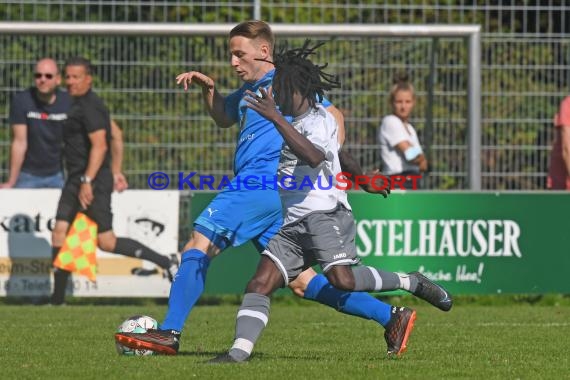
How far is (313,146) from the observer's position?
7402 mm

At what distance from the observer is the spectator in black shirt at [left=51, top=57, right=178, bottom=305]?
13312 millimetres

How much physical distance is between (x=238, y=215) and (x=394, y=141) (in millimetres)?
5766

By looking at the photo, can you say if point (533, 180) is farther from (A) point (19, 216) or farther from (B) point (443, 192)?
(A) point (19, 216)

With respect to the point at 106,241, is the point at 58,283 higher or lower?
lower

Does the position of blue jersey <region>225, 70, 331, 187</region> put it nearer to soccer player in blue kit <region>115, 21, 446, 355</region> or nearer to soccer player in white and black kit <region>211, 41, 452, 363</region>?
soccer player in blue kit <region>115, 21, 446, 355</region>

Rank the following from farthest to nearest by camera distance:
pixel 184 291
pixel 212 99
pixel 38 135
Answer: pixel 38 135 < pixel 212 99 < pixel 184 291

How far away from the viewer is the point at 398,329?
839 cm

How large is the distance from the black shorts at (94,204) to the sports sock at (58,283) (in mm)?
352

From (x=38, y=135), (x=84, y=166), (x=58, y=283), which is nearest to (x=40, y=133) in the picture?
(x=38, y=135)

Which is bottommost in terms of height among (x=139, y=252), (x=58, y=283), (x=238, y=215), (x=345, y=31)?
(x=58, y=283)

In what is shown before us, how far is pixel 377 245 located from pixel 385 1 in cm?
274

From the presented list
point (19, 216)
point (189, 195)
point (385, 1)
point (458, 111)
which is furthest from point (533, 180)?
point (19, 216)

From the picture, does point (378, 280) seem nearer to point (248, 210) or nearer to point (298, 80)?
point (248, 210)

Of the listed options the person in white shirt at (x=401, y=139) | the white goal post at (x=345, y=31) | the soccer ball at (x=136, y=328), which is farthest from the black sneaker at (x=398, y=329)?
the white goal post at (x=345, y=31)
